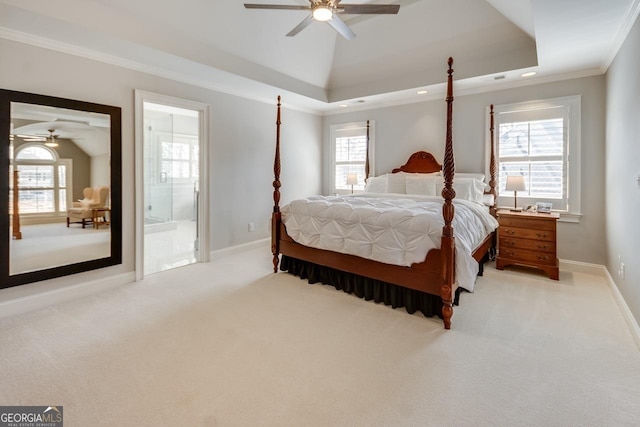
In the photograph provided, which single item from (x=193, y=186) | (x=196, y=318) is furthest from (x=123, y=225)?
(x=193, y=186)

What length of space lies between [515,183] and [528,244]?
0.80 meters

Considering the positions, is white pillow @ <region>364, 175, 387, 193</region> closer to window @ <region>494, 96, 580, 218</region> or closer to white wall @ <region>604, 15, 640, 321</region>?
window @ <region>494, 96, 580, 218</region>

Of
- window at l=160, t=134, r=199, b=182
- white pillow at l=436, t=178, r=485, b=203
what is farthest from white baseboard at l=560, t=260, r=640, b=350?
window at l=160, t=134, r=199, b=182

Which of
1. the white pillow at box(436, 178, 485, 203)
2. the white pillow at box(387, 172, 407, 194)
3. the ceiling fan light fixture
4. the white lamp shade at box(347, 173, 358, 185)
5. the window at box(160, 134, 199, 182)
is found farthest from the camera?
the window at box(160, 134, 199, 182)

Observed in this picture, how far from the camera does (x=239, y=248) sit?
16.3ft

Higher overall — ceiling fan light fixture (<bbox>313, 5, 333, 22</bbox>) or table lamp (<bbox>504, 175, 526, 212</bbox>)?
Answer: ceiling fan light fixture (<bbox>313, 5, 333, 22</bbox>)

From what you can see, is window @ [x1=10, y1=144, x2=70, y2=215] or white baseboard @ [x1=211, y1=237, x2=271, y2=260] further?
white baseboard @ [x1=211, y1=237, x2=271, y2=260]

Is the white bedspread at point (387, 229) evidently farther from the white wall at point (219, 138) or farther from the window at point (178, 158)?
the window at point (178, 158)

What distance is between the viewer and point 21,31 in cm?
271

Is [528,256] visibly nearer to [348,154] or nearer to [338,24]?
[338,24]

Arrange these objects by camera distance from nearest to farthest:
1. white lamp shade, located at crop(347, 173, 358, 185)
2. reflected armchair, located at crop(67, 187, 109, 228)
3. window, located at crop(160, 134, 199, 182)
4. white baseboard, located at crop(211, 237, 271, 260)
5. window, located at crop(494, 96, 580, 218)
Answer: reflected armchair, located at crop(67, 187, 109, 228) → window, located at crop(494, 96, 580, 218) → white baseboard, located at crop(211, 237, 271, 260) → white lamp shade, located at crop(347, 173, 358, 185) → window, located at crop(160, 134, 199, 182)

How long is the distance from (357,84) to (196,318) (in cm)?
440

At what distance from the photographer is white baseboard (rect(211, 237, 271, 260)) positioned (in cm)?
463

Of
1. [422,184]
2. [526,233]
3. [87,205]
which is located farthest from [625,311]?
[87,205]
